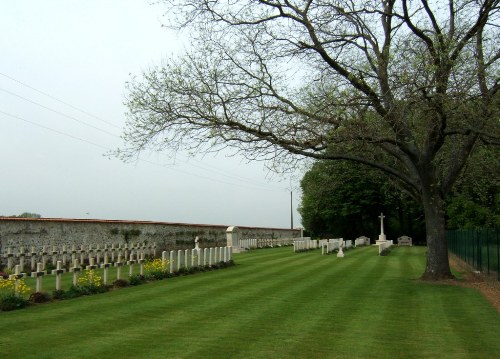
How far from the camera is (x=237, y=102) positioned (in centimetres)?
1645

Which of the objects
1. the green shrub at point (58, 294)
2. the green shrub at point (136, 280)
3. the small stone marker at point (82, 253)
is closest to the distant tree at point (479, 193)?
the green shrub at point (136, 280)

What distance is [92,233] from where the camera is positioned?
Answer: 74.5 feet

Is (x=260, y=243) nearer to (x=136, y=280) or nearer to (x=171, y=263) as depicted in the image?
(x=171, y=263)

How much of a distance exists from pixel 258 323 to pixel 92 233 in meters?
14.9

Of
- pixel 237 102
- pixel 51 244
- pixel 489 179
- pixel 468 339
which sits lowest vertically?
pixel 468 339

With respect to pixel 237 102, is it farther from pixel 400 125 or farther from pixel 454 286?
pixel 454 286

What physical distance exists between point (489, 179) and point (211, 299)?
13728 millimetres

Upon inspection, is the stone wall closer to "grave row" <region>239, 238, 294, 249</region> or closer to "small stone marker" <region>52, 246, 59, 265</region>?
"small stone marker" <region>52, 246, 59, 265</region>

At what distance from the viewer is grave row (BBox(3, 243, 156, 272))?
1785 centimetres

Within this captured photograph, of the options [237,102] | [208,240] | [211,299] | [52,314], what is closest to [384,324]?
[211,299]

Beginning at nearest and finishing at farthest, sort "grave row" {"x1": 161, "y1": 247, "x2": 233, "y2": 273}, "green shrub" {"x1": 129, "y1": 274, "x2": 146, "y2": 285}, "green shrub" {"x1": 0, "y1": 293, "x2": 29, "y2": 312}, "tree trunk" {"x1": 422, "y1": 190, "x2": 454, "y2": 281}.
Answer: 1. "green shrub" {"x1": 0, "y1": 293, "x2": 29, "y2": 312}
2. "green shrub" {"x1": 129, "y1": 274, "x2": 146, "y2": 285}
3. "tree trunk" {"x1": 422, "y1": 190, "x2": 454, "y2": 281}
4. "grave row" {"x1": 161, "y1": 247, "x2": 233, "y2": 273}

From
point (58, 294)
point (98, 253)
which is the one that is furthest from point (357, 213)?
point (58, 294)

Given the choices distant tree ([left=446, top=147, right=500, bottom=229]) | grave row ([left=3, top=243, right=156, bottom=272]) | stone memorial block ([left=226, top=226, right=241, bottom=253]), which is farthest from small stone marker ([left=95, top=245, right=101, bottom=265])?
distant tree ([left=446, top=147, right=500, bottom=229])

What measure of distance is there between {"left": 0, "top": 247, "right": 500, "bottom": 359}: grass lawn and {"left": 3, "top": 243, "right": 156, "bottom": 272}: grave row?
5557 mm
